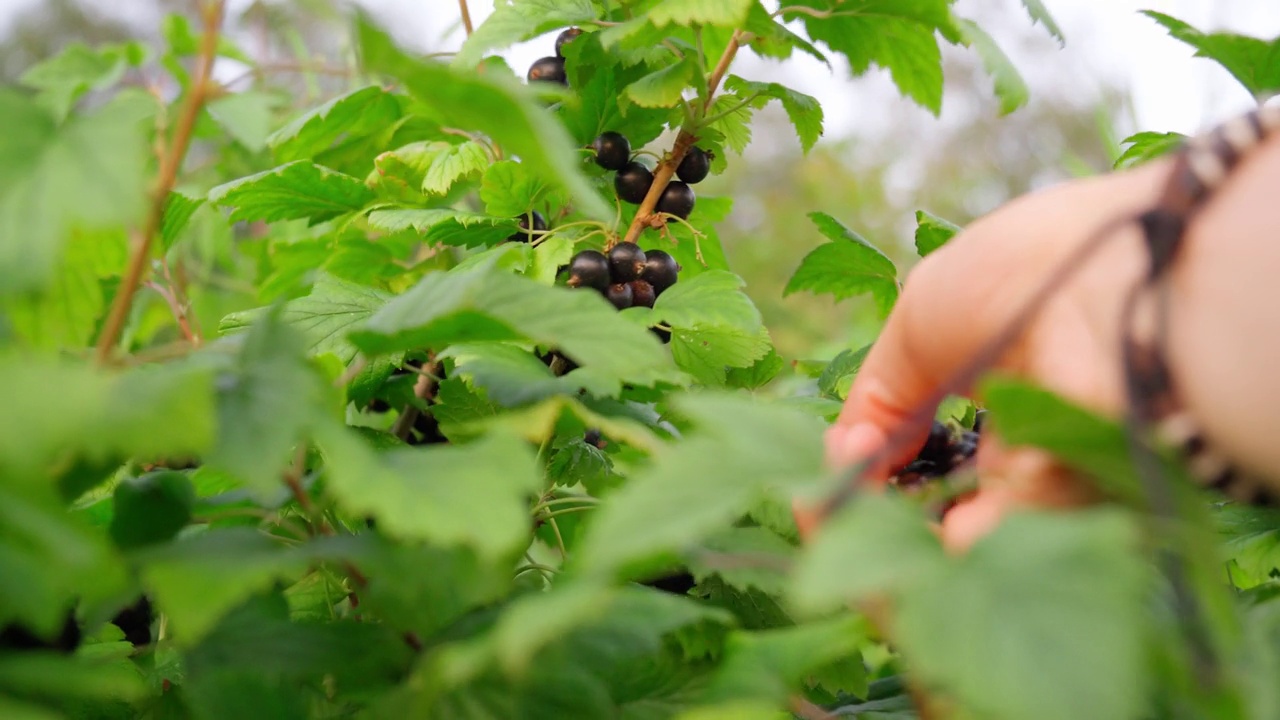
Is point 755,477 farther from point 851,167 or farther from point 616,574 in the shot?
point 851,167

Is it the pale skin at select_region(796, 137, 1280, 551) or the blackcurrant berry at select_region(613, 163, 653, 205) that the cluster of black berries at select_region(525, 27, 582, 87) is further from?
the pale skin at select_region(796, 137, 1280, 551)

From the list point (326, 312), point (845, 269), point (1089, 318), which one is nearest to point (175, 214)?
point (326, 312)

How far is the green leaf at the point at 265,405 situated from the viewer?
327 millimetres

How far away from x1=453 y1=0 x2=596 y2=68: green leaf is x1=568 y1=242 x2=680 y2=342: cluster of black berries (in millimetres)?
153

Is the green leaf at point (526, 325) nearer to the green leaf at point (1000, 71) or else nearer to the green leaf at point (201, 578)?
the green leaf at point (201, 578)

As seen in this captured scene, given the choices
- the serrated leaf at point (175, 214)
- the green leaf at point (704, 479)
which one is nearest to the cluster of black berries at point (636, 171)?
the serrated leaf at point (175, 214)

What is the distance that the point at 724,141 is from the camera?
74 centimetres

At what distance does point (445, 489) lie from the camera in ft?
1.10

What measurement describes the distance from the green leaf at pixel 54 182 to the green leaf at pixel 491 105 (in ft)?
0.30

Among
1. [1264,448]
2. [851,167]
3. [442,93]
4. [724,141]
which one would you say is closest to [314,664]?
[442,93]

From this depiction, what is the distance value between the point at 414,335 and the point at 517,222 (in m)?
0.26

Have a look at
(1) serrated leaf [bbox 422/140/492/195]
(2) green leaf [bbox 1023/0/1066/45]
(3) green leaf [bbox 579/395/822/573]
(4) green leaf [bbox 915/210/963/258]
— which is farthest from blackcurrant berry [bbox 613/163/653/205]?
(3) green leaf [bbox 579/395/822/573]

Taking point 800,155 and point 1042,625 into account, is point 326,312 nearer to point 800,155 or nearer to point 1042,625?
point 1042,625

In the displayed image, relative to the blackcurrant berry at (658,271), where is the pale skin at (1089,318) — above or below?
above
